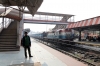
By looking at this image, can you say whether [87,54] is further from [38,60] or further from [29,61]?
[29,61]

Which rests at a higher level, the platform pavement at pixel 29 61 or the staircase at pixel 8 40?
the staircase at pixel 8 40

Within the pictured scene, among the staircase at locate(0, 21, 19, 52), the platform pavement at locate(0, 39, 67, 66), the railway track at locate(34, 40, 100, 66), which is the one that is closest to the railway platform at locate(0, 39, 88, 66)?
the platform pavement at locate(0, 39, 67, 66)

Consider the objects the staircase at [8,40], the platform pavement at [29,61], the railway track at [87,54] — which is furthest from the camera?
the staircase at [8,40]

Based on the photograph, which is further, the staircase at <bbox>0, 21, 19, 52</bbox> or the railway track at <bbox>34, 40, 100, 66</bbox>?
the staircase at <bbox>0, 21, 19, 52</bbox>

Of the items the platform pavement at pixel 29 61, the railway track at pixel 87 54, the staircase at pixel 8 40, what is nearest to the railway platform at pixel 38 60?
the platform pavement at pixel 29 61

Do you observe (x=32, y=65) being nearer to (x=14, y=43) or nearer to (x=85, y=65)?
(x=85, y=65)

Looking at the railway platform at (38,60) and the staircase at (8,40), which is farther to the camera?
the staircase at (8,40)

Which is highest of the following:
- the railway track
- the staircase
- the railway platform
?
the staircase

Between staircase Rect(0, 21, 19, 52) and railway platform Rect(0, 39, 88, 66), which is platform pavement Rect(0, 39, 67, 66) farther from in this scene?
staircase Rect(0, 21, 19, 52)

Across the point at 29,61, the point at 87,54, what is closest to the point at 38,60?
the point at 29,61

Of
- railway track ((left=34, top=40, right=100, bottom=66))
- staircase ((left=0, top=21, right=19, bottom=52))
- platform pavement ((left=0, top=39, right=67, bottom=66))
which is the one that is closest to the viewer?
platform pavement ((left=0, top=39, right=67, bottom=66))

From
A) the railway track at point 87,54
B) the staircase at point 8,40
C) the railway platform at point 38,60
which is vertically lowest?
the railway track at point 87,54

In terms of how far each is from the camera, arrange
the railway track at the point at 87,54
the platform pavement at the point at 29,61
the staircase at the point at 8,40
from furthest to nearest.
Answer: the staircase at the point at 8,40, the railway track at the point at 87,54, the platform pavement at the point at 29,61

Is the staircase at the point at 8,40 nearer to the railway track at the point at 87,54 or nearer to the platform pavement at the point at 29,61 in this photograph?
the platform pavement at the point at 29,61
